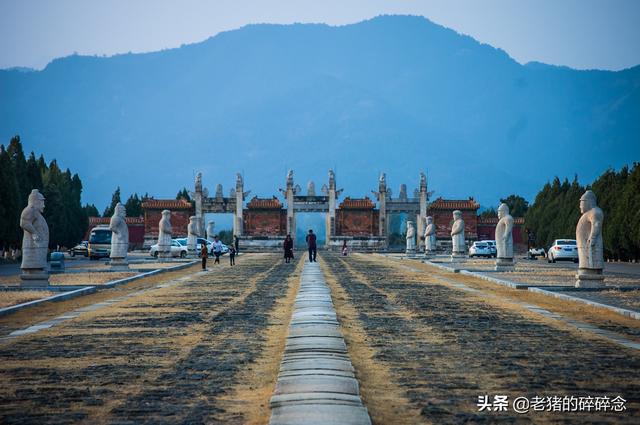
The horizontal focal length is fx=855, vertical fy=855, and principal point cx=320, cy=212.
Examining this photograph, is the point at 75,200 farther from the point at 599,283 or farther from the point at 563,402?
the point at 563,402

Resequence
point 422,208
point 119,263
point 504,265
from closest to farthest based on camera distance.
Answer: point 504,265 < point 119,263 < point 422,208

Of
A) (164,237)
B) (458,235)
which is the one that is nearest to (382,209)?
(458,235)

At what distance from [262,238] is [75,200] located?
59.5 feet

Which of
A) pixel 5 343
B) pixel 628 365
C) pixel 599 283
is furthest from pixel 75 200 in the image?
pixel 628 365

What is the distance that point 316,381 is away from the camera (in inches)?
315

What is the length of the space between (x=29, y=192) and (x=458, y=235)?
26810mm

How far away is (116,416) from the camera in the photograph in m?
6.98

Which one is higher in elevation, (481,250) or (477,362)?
(481,250)

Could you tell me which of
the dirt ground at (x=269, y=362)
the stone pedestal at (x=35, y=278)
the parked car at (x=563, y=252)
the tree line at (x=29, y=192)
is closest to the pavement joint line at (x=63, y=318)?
the dirt ground at (x=269, y=362)

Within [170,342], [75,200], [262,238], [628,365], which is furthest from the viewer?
[262,238]

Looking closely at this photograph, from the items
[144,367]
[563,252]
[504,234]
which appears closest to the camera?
[144,367]

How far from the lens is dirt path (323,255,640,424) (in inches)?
284

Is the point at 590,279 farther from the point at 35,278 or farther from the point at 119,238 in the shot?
the point at 119,238

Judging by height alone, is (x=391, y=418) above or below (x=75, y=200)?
below
